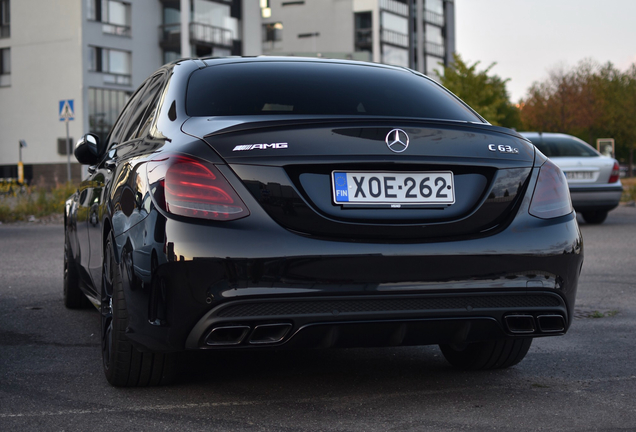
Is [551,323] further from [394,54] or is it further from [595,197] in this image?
[394,54]

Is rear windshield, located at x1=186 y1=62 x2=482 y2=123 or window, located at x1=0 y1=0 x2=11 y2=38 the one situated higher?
window, located at x1=0 y1=0 x2=11 y2=38

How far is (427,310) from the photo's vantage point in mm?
3342

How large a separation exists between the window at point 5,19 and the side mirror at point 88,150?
159 ft

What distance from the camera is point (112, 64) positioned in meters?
48.3

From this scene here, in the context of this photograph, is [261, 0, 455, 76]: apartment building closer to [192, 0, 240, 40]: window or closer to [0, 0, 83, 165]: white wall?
[192, 0, 240, 40]: window

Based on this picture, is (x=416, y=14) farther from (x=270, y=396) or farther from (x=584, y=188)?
(x=270, y=396)

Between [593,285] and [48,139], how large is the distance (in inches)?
1726

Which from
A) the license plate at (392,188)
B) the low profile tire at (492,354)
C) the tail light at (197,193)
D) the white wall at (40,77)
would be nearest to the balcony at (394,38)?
the white wall at (40,77)

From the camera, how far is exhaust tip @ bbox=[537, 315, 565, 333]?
11.7 ft

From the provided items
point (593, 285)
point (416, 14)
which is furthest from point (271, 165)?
point (416, 14)

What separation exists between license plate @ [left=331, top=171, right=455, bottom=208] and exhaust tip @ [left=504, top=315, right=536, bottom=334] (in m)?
0.52

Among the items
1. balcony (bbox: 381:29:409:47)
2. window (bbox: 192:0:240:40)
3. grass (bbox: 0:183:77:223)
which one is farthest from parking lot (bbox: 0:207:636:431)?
balcony (bbox: 381:29:409:47)

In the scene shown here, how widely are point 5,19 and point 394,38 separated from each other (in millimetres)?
32108

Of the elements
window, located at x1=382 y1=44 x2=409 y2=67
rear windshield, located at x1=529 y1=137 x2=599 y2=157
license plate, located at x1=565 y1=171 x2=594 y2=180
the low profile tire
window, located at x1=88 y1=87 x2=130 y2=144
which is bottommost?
the low profile tire
